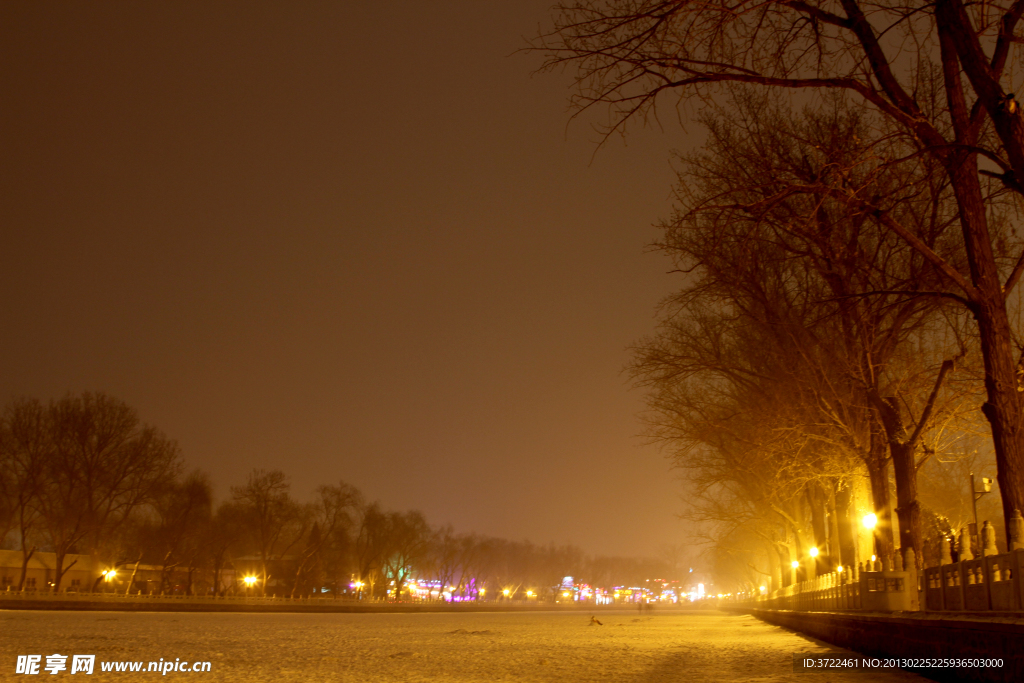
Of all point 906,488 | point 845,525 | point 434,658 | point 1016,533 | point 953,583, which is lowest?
point 434,658

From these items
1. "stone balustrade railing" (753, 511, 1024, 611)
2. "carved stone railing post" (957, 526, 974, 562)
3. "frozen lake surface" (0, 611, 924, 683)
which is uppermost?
"carved stone railing post" (957, 526, 974, 562)

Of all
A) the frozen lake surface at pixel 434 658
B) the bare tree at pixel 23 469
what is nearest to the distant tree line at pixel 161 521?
the bare tree at pixel 23 469

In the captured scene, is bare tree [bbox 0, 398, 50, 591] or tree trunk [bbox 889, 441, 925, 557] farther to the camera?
bare tree [bbox 0, 398, 50, 591]

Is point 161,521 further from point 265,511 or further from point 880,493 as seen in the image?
point 880,493

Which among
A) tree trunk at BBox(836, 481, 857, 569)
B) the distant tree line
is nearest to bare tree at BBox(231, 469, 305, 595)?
the distant tree line

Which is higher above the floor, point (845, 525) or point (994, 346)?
point (994, 346)

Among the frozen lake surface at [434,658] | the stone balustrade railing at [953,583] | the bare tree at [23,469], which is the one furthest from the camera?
the bare tree at [23,469]

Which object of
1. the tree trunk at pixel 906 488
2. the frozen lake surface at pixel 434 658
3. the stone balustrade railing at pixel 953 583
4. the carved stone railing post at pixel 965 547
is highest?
the tree trunk at pixel 906 488

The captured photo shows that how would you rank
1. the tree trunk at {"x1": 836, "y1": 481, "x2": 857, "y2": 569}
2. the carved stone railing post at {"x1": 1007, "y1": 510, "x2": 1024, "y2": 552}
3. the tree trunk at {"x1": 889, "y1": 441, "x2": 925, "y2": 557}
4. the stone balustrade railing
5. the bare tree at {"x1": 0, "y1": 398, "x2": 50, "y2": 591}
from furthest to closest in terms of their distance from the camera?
the bare tree at {"x1": 0, "y1": 398, "x2": 50, "y2": 591}, the tree trunk at {"x1": 836, "y1": 481, "x2": 857, "y2": 569}, the tree trunk at {"x1": 889, "y1": 441, "x2": 925, "y2": 557}, the carved stone railing post at {"x1": 1007, "y1": 510, "x2": 1024, "y2": 552}, the stone balustrade railing

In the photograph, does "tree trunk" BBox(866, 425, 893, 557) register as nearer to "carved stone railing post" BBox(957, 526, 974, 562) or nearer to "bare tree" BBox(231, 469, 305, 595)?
"carved stone railing post" BBox(957, 526, 974, 562)

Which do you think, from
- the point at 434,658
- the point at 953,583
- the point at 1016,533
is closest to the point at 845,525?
the point at 953,583

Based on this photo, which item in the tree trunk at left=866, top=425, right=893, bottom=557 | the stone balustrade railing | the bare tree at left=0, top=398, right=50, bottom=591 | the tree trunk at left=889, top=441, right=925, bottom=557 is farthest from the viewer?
the bare tree at left=0, top=398, right=50, bottom=591

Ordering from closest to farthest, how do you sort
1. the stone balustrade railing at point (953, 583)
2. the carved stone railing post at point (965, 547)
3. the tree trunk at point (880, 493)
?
the stone balustrade railing at point (953, 583), the carved stone railing post at point (965, 547), the tree trunk at point (880, 493)

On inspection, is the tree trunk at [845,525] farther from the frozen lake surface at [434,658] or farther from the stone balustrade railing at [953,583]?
the frozen lake surface at [434,658]
